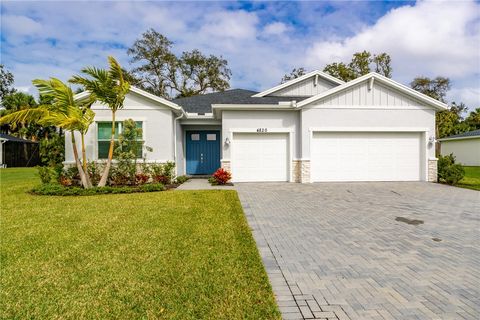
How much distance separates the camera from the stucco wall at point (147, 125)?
11867 millimetres

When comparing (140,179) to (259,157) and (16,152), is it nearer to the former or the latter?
(259,157)

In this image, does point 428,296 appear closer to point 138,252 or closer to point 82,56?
point 138,252

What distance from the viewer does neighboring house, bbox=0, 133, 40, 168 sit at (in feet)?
80.6

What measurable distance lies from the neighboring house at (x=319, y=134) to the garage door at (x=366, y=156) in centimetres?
5

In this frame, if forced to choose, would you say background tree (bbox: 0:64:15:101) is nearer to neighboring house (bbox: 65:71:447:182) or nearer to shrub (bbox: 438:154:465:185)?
neighboring house (bbox: 65:71:447:182)

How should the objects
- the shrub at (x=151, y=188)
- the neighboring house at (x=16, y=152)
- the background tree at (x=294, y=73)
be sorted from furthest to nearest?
the background tree at (x=294, y=73) → the neighboring house at (x=16, y=152) → the shrub at (x=151, y=188)

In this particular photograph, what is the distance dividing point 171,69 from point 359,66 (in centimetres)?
2008

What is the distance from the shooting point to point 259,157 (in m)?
12.3

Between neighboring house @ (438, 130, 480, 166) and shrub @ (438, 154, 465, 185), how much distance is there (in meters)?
14.8

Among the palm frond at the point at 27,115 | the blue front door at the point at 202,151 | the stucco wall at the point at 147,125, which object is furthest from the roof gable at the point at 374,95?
the palm frond at the point at 27,115

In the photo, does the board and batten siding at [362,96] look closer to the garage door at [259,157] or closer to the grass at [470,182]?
the garage door at [259,157]

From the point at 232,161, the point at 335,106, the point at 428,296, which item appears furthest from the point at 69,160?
the point at 428,296

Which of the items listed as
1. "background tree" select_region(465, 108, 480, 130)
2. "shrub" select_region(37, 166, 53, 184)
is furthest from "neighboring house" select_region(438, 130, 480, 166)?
"shrub" select_region(37, 166, 53, 184)

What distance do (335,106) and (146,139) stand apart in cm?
860
